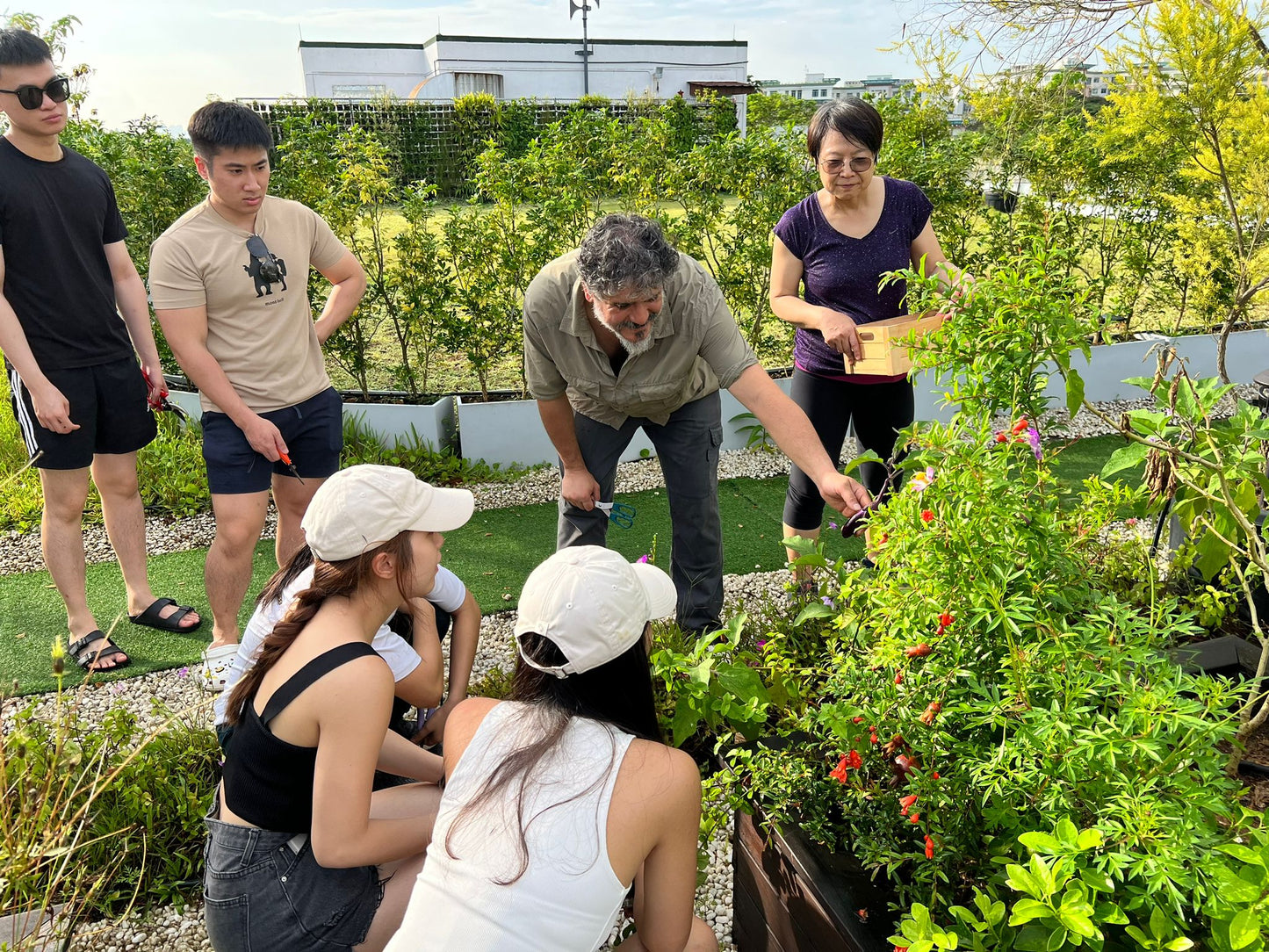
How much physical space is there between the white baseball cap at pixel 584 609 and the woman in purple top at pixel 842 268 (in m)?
1.59

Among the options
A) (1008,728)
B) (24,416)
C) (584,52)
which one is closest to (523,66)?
(584,52)

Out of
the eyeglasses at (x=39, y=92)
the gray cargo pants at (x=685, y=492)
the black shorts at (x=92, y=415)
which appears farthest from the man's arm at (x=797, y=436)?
the eyeglasses at (x=39, y=92)

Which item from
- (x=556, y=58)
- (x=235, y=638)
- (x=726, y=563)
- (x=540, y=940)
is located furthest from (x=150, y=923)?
(x=556, y=58)

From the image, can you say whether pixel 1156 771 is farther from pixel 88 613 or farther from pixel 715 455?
pixel 88 613

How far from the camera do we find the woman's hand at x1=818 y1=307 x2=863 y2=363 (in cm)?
291

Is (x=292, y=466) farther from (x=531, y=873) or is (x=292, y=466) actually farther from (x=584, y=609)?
(x=531, y=873)

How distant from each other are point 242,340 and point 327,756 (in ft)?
6.43

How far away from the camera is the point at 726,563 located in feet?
13.8

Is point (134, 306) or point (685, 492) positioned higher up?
point (134, 306)

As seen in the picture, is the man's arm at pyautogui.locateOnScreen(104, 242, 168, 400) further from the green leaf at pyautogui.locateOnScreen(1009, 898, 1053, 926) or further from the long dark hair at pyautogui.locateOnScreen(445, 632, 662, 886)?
the green leaf at pyautogui.locateOnScreen(1009, 898, 1053, 926)

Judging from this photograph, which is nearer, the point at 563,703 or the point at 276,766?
the point at 563,703

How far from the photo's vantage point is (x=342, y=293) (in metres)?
3.68

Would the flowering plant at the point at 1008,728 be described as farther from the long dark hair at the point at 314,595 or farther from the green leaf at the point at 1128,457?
the long dark hair at the point at 314,595

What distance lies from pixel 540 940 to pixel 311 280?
15.5 feet
